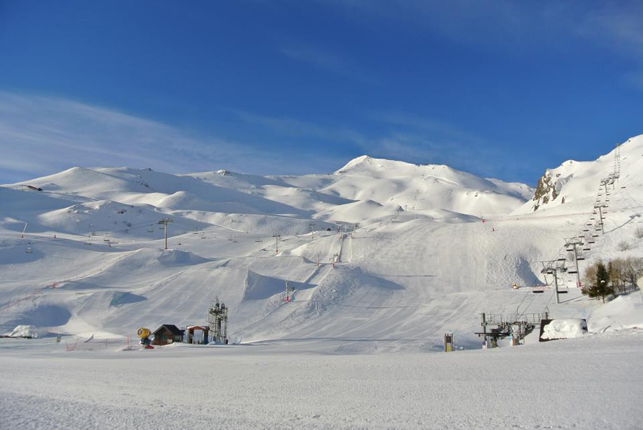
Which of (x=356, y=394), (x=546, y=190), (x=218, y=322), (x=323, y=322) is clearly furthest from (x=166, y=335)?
(x=546, y=190)

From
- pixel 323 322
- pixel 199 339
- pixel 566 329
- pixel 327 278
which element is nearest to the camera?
pixel 566 329

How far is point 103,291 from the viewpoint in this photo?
5628cm

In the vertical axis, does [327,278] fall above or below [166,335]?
above

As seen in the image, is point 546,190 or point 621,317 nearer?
point 621,317

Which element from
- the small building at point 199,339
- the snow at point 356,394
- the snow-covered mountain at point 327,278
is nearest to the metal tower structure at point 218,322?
the small building at point 199,339

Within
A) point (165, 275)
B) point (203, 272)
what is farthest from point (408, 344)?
point (165, 275)

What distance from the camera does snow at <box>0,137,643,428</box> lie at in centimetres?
890

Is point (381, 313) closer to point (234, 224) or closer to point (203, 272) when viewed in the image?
point (203, 272)

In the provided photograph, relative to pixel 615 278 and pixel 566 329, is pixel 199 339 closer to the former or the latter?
pixel 566 329

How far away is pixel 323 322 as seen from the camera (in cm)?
4812

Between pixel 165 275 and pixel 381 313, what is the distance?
2926cm

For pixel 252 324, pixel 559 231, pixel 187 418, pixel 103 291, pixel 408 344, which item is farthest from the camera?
pixel 559 231

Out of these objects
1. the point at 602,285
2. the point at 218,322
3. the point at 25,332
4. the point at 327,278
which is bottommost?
the point at 25,332

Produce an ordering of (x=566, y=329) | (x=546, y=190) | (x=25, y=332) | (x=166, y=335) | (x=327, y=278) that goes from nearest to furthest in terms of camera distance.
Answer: (x=566, y=329) < (x=166, y=335) < (x=25, y=332) < (x=327, y=278) < (x=546, y=190)
